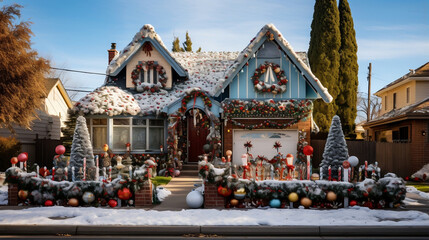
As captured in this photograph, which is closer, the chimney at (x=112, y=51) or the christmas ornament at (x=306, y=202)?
the christmas ornament at (x=306, y=202)

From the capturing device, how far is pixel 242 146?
1830 centimetres

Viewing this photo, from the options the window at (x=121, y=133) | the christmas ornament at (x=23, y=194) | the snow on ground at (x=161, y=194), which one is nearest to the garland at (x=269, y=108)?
the window at (x=121, y=133)

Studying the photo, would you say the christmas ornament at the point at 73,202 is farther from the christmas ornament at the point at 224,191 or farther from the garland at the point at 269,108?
the garland at the point at 269,108

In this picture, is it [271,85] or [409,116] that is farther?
[409,116]

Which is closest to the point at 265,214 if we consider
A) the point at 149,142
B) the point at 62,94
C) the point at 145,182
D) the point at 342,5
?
the point at 145,182

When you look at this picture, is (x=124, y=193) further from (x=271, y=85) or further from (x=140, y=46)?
(x=140, y=46)

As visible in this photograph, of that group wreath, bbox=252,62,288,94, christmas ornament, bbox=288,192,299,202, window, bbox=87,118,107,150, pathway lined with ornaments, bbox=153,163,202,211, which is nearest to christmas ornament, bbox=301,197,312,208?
christmas ornament, bbox=288,192,299,202

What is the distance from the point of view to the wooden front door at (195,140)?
20.1m

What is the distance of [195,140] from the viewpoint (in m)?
20.2

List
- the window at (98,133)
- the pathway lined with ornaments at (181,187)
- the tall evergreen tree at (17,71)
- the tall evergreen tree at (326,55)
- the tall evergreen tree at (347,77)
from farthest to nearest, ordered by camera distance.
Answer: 1. the tall evergreen tree at (347,77)
2. the tall evergreen tree at (326,55)
3. the window at (98,133)
4. the tall evergreen tree at (17,71)
5. the pathway lined with ornaments at (181,187)

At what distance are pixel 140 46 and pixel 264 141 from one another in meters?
7.66

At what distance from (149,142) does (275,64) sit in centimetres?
682

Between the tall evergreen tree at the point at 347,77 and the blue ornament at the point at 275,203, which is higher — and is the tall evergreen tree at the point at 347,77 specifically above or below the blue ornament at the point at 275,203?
above

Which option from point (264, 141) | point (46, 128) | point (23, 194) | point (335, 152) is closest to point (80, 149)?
point (23, 194)
